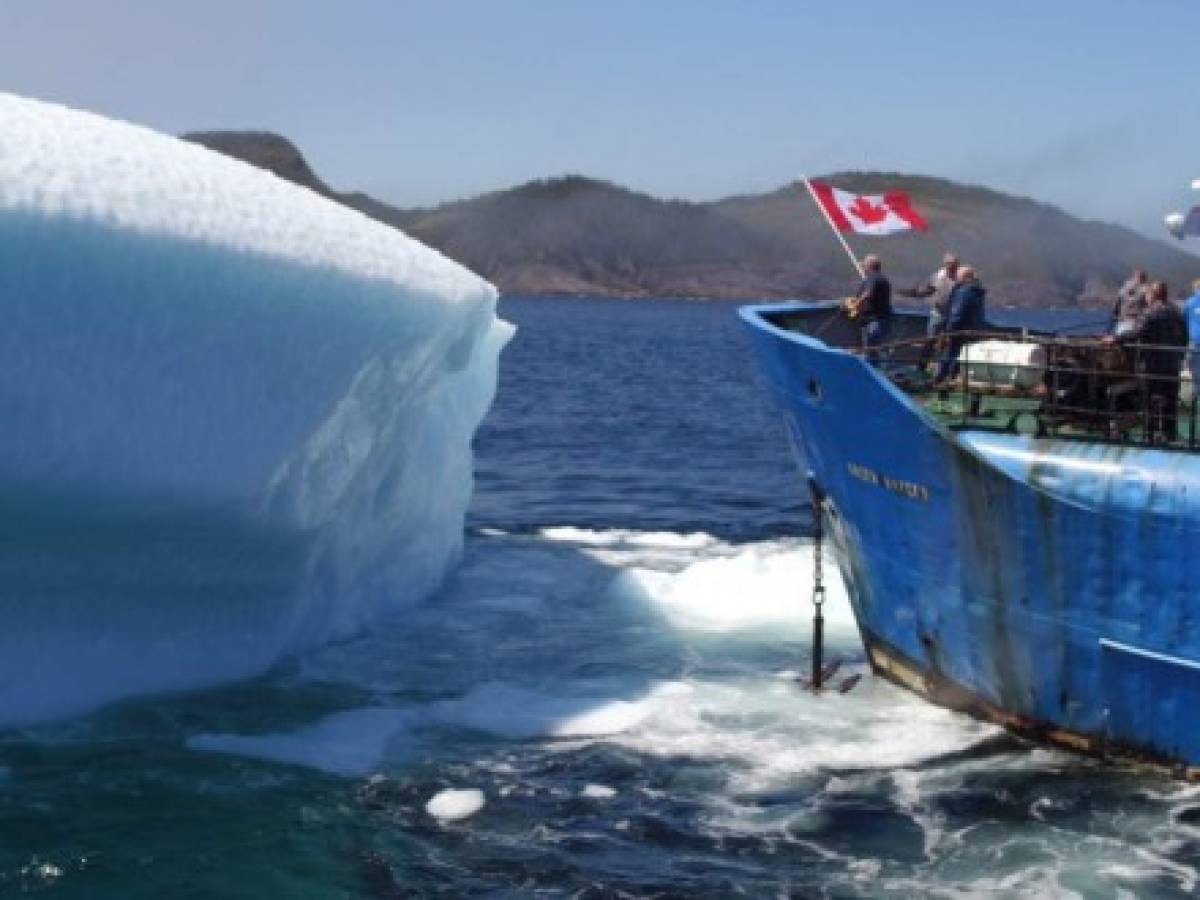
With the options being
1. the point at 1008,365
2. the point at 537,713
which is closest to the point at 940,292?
the point at 1008,365

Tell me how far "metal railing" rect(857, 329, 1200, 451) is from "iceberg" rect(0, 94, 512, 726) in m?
4.79

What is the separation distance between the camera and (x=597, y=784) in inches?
516

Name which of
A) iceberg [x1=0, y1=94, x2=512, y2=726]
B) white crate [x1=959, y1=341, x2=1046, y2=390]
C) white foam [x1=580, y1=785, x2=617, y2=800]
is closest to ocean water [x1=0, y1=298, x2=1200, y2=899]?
white foam [x1=580, y1=785, x2=617, y2=800]

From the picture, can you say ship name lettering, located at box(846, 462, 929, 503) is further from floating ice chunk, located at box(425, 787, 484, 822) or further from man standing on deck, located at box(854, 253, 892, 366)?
floating ice chunk, located at box(425, 787, 484, 822)

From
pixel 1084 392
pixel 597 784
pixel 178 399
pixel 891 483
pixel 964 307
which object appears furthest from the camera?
pixel 964 307

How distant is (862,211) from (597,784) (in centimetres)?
834

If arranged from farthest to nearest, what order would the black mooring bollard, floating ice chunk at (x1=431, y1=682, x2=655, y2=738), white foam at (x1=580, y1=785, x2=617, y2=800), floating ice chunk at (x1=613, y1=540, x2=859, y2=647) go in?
1. floating ice chunk at (x1=613, y1=540, x2=859, y2=647)
2. the black mooring bollard
3. floating ice chunk at (x1=431, y1=682, x2=655, y2=738)
4. white foam at (x1=580, y1=785, x2=617, y2=800)

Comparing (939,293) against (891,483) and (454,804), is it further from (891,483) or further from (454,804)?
(454,804)

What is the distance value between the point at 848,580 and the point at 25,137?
27.8ft

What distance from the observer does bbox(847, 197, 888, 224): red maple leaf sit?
18781 mm

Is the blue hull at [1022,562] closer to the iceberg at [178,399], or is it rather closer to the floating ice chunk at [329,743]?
the iceberg at [178,399]

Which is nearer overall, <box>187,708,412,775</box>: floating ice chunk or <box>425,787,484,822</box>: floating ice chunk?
<box>425,787,484,822</box>: floating ice chunk

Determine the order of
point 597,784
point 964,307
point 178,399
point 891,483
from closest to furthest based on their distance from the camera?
point 597,784
point 178,399
point 891,483
point 964,307

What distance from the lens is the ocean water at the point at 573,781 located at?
37.3ft
